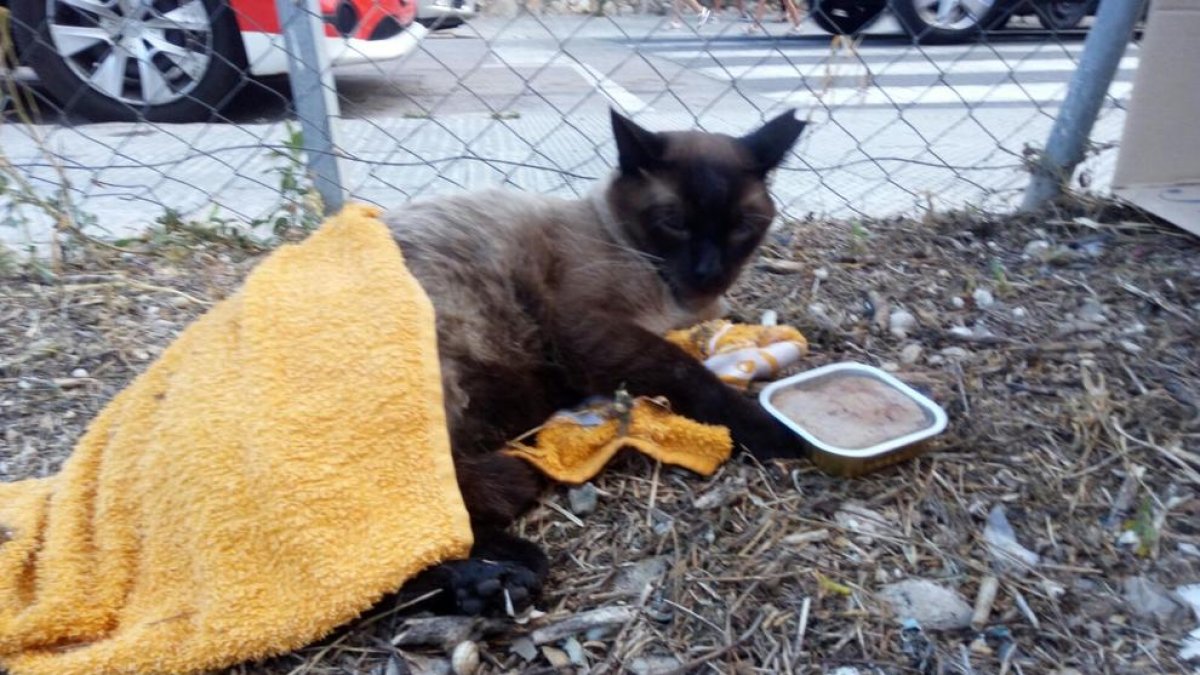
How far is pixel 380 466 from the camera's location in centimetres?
161

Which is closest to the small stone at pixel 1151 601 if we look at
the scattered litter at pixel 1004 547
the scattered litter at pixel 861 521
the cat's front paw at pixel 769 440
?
the scattered litter at pixel 1004 547

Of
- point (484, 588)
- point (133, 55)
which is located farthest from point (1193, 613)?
point (133, 55)

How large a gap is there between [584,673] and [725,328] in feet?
3.69

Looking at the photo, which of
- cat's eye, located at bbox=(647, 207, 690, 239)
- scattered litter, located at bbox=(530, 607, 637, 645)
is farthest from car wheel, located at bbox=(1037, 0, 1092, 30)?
scattered litter, located at bbox=(530, 607, 637, 645)

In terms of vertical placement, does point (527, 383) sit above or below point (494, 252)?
below

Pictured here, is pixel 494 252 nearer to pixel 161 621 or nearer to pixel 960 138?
pixel 161 621

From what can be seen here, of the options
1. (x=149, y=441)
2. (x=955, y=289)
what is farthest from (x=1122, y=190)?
(x=149, y=441)

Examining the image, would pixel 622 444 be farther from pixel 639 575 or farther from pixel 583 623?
pixel 583 623

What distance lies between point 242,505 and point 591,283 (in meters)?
0.99

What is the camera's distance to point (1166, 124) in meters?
2.99

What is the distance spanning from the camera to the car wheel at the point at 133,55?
3814 millimetres

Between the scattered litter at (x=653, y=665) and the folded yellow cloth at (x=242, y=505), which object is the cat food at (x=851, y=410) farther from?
the folded yellow cloth at (x=242, y=505)

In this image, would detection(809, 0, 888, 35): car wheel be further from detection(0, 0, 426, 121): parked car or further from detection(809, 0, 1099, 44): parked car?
detection(0, 0, 426, 121): parked car

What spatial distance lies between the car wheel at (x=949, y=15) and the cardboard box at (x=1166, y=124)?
370cm
